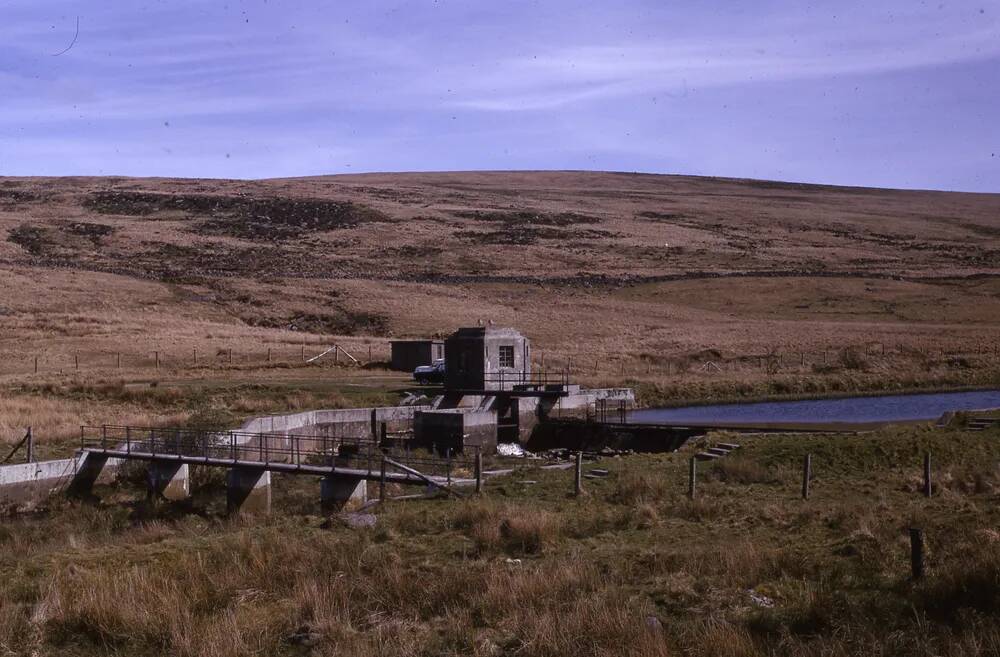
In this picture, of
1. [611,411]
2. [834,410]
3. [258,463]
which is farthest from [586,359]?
[258,463]

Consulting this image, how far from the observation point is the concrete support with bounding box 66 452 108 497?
27.7 metres

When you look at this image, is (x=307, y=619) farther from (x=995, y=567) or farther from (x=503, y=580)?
(x=995, y=567)

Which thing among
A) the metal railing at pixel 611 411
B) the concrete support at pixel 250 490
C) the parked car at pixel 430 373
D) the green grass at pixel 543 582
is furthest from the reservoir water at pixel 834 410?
the green grass at pixel 543 582

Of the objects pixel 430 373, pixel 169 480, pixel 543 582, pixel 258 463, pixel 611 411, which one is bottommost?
pixel 611 411

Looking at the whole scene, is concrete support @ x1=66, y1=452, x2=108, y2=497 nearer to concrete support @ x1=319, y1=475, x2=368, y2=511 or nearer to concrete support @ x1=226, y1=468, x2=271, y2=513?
concrete support @ x1=226, y1=468, x2=271, y2=513

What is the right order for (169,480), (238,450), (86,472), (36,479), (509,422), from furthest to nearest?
1. (509,422)
2. (238,450)
3. (86,472)
4. (169,480)
5. (36,479)

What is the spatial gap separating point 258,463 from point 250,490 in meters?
0.65

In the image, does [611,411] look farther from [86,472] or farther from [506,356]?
[86,472]

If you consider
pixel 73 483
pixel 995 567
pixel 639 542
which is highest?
pixel 995 567

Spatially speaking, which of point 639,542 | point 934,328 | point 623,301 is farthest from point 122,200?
point 639,542

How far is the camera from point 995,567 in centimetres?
1052

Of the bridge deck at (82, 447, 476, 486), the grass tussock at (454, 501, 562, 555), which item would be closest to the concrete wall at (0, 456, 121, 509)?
the bridge deck at (82, 447, 476, 486)

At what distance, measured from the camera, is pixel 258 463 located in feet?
83.0

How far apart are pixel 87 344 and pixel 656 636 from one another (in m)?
53.4
